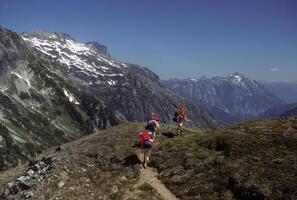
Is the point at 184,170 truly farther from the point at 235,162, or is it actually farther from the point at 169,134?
the point at 169,134

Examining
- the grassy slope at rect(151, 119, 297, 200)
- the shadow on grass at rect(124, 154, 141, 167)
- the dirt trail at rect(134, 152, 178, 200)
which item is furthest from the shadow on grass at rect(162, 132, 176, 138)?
the dirt trail at rect(134, 152, 178, 200)

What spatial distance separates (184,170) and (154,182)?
8.78 ft

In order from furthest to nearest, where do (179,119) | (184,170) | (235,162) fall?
(179,119) → (184,170) → (235,162)

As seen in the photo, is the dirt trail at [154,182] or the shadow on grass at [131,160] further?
the shadow on grass at [131,160]

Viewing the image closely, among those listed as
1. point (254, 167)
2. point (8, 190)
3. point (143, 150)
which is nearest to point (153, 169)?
point (143, 150)

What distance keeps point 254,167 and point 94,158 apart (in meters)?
15.2

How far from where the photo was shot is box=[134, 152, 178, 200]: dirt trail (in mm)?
31500

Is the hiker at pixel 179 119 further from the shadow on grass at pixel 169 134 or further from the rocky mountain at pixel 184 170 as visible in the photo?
the rocky mountain at pixel 184 170

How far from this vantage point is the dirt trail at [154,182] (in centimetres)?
3150

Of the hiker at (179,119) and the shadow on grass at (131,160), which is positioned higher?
the hiker at (179,119)

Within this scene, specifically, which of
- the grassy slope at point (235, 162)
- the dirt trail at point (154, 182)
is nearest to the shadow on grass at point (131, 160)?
the dirt trail at point (154, 182)

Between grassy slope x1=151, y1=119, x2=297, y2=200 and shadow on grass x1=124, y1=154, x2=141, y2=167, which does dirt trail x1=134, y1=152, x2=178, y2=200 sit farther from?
shadow on grass x1=124, y1=154, x2=141, y2=167

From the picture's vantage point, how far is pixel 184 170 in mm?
34812

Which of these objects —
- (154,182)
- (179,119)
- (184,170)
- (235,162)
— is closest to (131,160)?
(154,182)
